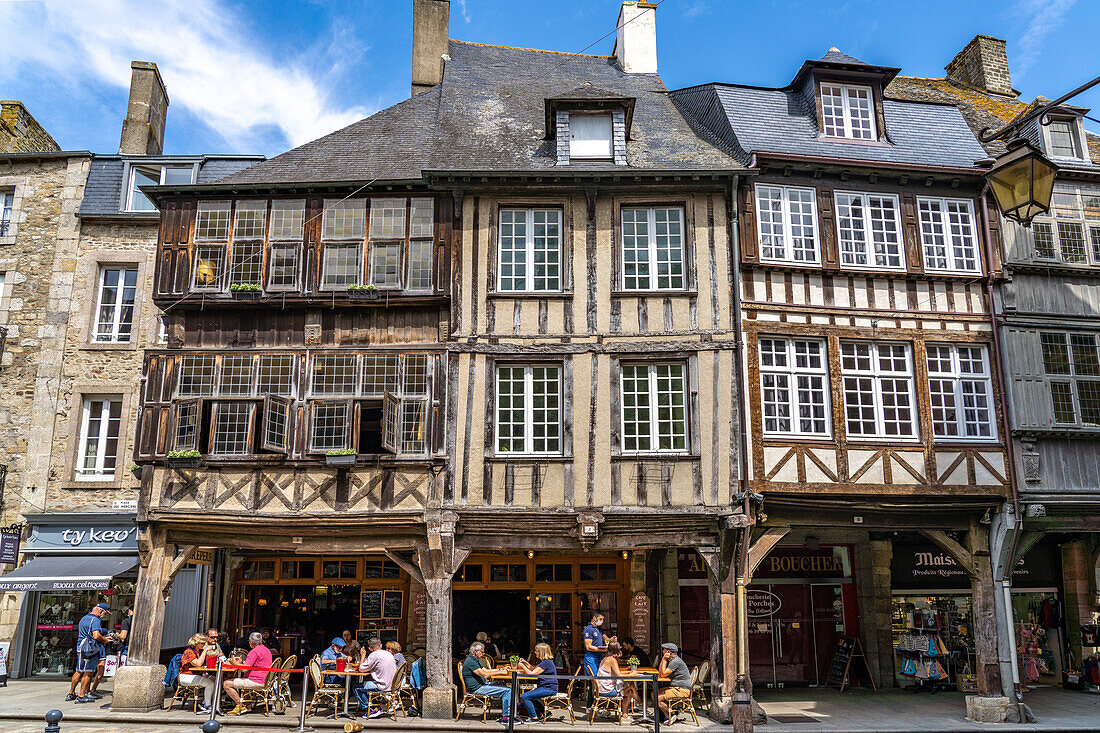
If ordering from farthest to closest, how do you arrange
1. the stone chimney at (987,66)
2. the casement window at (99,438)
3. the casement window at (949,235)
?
the stone chimney at (987,66) < the casement window at (99,438) < the casement window at (949,235)

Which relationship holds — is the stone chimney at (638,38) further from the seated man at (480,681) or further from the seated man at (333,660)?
the seated man at (333,660)

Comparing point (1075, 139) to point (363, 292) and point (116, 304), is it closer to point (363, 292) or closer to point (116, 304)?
point (363, 292)

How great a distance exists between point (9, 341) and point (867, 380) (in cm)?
1661

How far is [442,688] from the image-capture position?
495 inches

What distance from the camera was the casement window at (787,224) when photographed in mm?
14117

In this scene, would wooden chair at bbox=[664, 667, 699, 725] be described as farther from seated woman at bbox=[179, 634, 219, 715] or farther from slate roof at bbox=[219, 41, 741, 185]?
slate roof at bbox=[219, 41, 741, 185]

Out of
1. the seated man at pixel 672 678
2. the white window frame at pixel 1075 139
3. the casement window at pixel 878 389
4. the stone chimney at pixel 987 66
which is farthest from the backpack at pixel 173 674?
the stone chimney at pixel 987 66

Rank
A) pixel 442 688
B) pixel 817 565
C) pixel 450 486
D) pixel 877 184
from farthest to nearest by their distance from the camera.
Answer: pixel 817 565, pixel 877 184, pixel 450 486, pixel 442 688

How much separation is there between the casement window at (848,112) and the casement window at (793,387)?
4.23 meters

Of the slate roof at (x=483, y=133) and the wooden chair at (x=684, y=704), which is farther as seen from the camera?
the slate roof at (x=483, y=133)

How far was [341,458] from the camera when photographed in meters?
13.3

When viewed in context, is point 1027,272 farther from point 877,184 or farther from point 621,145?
point 621,145

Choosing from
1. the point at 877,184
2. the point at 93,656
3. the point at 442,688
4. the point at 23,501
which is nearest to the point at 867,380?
the point at 877,184

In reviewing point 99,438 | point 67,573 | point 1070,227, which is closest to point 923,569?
point 1070,227
